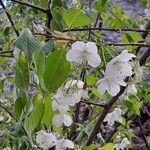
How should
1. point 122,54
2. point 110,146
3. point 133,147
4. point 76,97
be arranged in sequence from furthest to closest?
point 133,147
point 110,146
point 76,97
point 122,54

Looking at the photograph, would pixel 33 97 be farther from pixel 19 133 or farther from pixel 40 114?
pixel 19 133

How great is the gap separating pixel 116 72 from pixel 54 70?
14 centimetres

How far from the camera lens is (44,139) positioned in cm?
126

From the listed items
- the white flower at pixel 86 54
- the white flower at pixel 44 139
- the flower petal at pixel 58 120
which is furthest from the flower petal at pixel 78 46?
the white flower at pixel 44 139

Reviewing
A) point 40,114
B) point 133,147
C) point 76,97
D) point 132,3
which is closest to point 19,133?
point 76,97

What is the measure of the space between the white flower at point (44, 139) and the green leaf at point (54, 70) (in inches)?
19.1

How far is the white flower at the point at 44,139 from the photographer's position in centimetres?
A: 122

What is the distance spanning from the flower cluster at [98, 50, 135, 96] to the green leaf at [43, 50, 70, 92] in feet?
0.32

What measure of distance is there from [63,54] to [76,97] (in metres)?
0.21

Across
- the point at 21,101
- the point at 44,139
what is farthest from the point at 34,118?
the point at 44,139

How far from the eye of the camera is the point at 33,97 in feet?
2.61

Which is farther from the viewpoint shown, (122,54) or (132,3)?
(132,3)

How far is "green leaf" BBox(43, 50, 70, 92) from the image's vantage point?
28.6 inches

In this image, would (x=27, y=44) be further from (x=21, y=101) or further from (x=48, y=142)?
(x=48, y=142)
